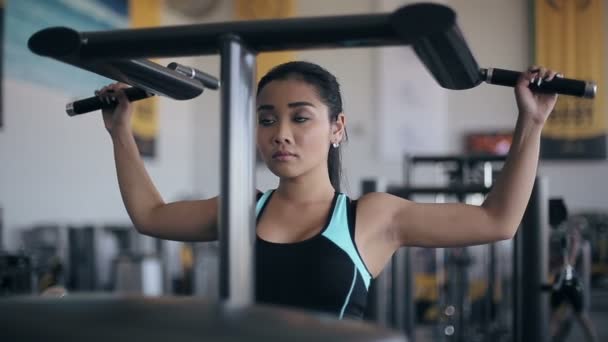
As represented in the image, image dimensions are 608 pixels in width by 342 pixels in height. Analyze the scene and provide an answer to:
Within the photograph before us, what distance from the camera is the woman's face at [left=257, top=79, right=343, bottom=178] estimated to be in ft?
3.31

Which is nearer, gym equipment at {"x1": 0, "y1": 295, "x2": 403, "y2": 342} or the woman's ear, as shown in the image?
gym equipment at {"x1": 0, "y1": 295, "x2": 403, "y2": 342}

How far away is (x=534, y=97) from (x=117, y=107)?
54 centimetres

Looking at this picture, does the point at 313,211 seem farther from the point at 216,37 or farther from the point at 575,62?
the point at 575,62

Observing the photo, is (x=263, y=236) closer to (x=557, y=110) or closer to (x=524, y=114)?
(x=524, y=114)

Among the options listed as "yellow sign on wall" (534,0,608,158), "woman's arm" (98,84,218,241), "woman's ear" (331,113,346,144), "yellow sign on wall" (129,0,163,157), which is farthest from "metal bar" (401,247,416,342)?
"yellow sign on wall" (534,0,608,158)

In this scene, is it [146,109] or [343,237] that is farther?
[146,109]

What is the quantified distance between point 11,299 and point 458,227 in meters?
0.70

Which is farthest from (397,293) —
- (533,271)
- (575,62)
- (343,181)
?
(575,62)

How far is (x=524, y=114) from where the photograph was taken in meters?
0.92

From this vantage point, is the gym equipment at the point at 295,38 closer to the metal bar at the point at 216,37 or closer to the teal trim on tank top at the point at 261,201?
the metal bar at the point at 216,37

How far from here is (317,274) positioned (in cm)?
106

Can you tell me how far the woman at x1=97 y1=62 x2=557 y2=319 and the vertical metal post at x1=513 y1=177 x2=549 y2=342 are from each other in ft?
3.50

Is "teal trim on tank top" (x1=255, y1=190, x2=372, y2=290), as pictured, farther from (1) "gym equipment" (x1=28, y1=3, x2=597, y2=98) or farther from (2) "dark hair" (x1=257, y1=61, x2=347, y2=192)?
(1) "gym equipment" (x1=28, y1=3, x2=597, y2=98)

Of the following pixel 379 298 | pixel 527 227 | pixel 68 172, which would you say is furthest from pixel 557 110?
pixel 527 227
